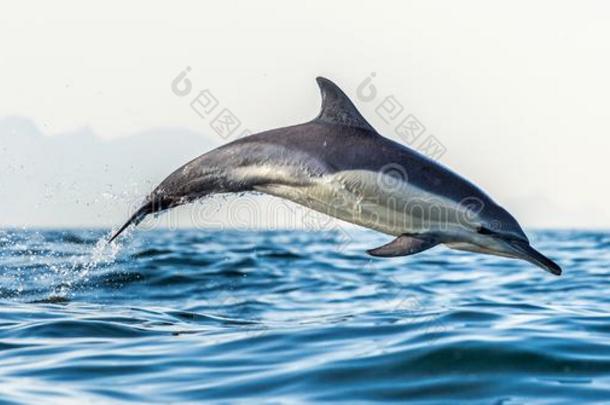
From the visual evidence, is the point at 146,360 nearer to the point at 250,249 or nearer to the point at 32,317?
the point at 32,317

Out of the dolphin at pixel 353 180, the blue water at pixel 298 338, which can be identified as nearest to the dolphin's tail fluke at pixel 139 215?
the dolphin at pixel 353 180

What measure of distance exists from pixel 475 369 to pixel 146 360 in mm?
2501

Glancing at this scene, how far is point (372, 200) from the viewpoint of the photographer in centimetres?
707

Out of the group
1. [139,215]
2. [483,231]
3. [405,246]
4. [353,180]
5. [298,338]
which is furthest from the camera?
[298,338]

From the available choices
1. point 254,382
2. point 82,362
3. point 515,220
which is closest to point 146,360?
point 82,362

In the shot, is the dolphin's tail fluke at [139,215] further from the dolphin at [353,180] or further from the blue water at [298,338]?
the blue water at [298,338]

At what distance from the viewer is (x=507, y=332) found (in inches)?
331

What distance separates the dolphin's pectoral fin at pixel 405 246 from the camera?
709 cm

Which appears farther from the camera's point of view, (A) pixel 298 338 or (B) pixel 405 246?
(A) pixel 298 338

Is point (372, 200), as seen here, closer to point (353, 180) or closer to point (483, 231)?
point (353, 180)

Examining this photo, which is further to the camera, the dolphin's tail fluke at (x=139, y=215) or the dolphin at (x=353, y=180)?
the dolphin's tail fluke at (x=139, y=215)

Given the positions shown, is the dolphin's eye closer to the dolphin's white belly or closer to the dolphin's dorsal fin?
the dolphin's white belly

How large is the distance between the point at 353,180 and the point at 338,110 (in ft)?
1.98

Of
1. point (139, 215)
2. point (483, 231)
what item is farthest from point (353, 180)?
point (139, 215)
